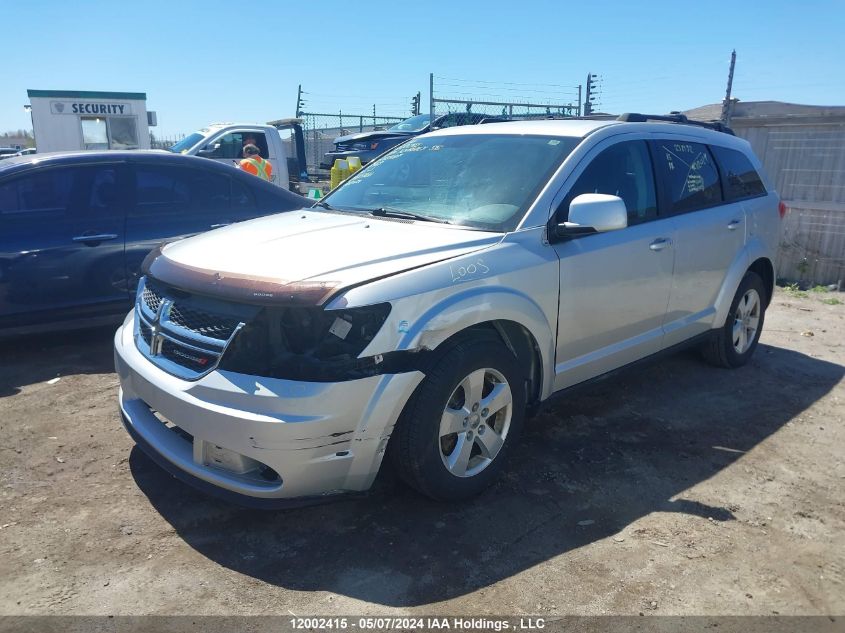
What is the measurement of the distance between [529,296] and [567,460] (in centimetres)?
106

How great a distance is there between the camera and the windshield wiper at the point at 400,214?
12.1 feet

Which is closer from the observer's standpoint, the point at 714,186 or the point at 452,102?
the point at 714,186

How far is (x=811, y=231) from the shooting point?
9.20m

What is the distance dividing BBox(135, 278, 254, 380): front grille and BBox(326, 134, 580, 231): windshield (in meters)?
1.31

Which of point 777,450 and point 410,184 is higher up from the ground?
point 410,184

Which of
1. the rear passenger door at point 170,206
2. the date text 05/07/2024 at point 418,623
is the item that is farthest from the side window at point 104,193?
the date text 05/07/2024 at point 418,623

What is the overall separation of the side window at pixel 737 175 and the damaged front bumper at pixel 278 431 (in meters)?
3.43

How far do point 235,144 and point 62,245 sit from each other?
7744mm

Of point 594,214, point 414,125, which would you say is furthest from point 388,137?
point 594,214

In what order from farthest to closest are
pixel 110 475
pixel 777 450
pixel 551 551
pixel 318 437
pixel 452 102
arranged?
pixel 452 102, pixel 777 450, pixel 110 475, pixel 551 551, pixel 318 437

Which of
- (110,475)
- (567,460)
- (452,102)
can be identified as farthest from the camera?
(452,102)

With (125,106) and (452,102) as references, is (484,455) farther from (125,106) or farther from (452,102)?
(125,106)

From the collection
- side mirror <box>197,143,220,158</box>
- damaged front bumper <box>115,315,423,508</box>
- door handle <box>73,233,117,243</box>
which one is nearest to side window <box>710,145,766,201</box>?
damaged front bumper <box>115,315,423,508</box>

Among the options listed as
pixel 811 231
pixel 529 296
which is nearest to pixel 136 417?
pixel 529 296
